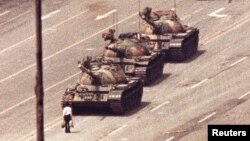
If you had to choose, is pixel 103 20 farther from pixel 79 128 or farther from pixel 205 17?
pixel 79 128

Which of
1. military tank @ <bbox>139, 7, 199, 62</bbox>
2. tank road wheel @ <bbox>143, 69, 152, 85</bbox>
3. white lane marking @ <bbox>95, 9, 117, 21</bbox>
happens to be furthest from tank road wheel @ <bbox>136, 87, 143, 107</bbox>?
white lane marking @ <bbox>95, 9, 117, 21</bbox>

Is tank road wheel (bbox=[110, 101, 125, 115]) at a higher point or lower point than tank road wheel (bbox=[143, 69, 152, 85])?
higher

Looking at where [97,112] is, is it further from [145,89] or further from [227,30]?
[227,30]

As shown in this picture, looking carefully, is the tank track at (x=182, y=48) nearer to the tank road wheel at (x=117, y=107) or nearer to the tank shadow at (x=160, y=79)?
the tank shadow at (x=160, y=79)

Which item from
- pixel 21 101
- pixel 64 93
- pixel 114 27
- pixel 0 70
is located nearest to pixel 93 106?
pixel 64 93

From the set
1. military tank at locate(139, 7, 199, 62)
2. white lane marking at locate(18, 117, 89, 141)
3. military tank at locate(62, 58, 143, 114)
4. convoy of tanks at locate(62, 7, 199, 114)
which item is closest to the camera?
white lane marking at locate(18, 117, 89, 141)

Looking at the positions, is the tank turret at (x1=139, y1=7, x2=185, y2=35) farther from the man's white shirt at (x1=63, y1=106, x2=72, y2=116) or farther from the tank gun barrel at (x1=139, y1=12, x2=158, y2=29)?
the man's white shirt at (x1=63, y1=106, x2=72, y2=116)

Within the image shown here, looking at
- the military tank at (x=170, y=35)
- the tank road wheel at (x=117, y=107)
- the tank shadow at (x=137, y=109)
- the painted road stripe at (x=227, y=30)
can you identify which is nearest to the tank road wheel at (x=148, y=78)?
the tank shadow at (x=137, y=109)
